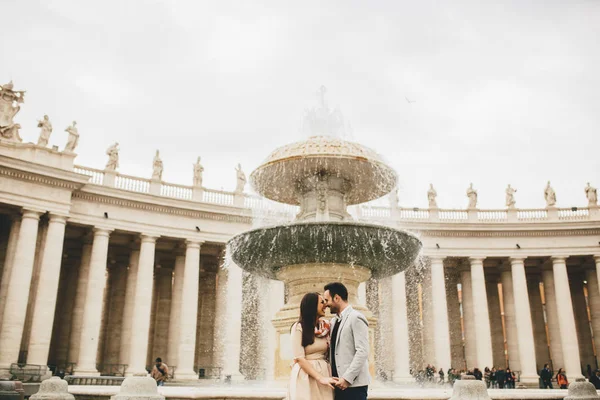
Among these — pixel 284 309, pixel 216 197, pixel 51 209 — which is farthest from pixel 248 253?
pixel 216 197

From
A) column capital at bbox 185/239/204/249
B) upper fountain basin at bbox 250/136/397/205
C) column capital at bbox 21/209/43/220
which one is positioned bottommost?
upper fountain basin at bbox 250/136/397/205

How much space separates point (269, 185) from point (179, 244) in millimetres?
26828

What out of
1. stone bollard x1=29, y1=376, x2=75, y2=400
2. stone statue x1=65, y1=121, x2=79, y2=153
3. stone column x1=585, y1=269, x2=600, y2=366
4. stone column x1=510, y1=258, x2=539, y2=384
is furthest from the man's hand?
stone column x1=585, y1=269, x2=600, y2=366

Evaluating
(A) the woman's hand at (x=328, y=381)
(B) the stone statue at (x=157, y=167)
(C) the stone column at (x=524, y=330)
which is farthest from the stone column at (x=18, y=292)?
(C) the stone column at (x=524, y=330)

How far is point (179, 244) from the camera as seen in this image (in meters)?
44.1

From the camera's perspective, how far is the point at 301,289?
16312 mm

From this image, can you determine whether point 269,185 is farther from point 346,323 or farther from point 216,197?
point 216,197

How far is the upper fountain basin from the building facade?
1783cm

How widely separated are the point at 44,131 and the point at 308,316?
116ft

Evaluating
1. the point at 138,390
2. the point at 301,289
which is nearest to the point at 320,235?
the point at 301,289

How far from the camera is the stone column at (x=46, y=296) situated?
3316 centimetres

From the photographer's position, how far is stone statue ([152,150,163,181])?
1636 inches

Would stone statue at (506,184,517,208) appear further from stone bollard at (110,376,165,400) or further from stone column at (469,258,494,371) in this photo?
stone bollard at (110,376,165,400)

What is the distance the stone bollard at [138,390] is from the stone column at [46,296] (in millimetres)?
24563
